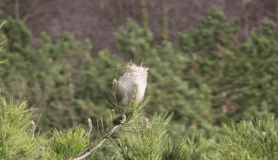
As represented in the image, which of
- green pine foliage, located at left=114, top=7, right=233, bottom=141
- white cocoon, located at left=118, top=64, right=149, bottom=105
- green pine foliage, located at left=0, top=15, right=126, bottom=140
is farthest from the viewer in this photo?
green pine foliage, located at left=0, top=15, right=126, bottom=140

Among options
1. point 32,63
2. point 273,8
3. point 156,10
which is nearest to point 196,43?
point 156,10

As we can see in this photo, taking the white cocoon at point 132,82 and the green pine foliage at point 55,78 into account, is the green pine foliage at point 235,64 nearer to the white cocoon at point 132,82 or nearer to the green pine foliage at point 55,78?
the green pine foliage at point 55,78

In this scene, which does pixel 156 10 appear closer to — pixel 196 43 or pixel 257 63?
pixel 196 43

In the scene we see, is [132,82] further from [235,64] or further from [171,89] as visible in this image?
[235,64]

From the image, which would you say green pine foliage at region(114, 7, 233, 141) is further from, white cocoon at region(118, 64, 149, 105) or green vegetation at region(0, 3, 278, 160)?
white cocoon at region(118, 64, 149, 105)

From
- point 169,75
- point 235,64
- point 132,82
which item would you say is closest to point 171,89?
point 169,75

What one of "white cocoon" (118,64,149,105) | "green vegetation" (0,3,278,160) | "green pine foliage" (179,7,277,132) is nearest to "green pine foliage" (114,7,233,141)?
"green vegetation" (0,3,278,160)

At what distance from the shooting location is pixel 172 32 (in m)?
5.18

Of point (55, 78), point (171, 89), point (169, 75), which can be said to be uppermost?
point (169, 75)

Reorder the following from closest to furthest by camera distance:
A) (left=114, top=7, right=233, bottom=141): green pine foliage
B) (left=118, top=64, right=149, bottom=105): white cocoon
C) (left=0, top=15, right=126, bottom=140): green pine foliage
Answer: (left=118, top=64, right=149, bottom=105): white cocoon
(left=114, top=7, right=233, bottom=141): green pine foliage
(left=0, top=15, right=126, bottom=140): green pine foliage

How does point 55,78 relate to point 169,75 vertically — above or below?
below

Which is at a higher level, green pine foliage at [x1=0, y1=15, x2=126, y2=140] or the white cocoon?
the white cocoon

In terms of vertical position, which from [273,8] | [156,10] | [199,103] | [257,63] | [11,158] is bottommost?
[199,103]

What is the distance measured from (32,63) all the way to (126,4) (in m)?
2.68
